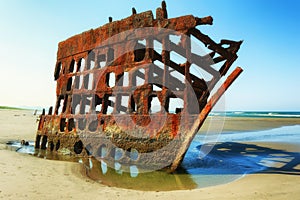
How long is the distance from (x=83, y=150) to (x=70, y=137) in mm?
692

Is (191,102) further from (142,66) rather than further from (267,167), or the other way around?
(267,167)

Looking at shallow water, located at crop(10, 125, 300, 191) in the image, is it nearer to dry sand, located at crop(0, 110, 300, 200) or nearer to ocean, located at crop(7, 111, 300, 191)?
ocean, located at crop(7, 111, 300, 191)

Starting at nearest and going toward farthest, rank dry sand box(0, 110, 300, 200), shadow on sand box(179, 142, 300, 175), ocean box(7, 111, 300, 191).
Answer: dry sand box(0, 110, 300, 200), ocean box(7, 111, 300, 191), shadow on sand box(179, 142, 300, 175)

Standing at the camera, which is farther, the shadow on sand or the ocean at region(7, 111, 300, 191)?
the shadow on sand

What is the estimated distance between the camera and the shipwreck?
547cm

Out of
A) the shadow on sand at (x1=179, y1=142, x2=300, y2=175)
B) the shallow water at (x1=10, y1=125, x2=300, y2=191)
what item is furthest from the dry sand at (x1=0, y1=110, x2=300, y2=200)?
the shadow on sand at (x1=179, y1=142, x2=300, y2=175)

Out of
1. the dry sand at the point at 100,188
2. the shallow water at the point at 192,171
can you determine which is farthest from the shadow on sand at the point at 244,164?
the dry sand at the point at 100,188

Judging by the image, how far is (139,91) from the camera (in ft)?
20.0

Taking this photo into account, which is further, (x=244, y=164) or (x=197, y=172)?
(x=244, y=164)

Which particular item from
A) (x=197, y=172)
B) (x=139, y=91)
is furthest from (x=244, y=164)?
(x=139, y=91)

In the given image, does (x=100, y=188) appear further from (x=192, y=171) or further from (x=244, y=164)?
(x=244, y=164)

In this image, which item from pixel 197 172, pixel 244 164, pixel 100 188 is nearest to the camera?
pixel 100 188

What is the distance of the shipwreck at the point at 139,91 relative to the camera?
547 centimetres

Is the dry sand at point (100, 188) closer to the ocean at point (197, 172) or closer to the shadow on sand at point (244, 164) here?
the ocean at point (197, 172)
